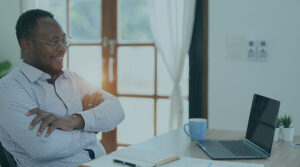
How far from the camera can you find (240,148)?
1637mm

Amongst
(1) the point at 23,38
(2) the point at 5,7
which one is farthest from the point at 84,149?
(2) the point at 5,7

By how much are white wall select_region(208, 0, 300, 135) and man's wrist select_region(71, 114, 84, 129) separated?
1.46 metres

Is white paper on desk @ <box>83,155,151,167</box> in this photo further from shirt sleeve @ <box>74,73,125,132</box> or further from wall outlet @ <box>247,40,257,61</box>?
wall outlet @ <box>247,40,257,61</box>

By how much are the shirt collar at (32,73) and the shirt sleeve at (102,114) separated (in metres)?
0.27

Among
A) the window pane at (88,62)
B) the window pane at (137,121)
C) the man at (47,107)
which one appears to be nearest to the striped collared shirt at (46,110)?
the man at (47,107)

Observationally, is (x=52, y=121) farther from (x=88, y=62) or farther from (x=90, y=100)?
(x=88, y=62)

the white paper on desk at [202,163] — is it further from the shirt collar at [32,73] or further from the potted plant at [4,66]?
the potted plant at [4,66]

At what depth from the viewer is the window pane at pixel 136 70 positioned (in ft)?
11.3

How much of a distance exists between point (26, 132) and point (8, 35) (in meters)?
2.65

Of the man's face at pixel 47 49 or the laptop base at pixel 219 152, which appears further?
the man's face at pixel 47 49

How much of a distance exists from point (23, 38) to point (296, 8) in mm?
1872

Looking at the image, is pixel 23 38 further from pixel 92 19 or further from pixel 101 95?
pixel 92 19

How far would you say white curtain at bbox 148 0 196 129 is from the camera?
3.13m

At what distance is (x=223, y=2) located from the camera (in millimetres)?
2934
